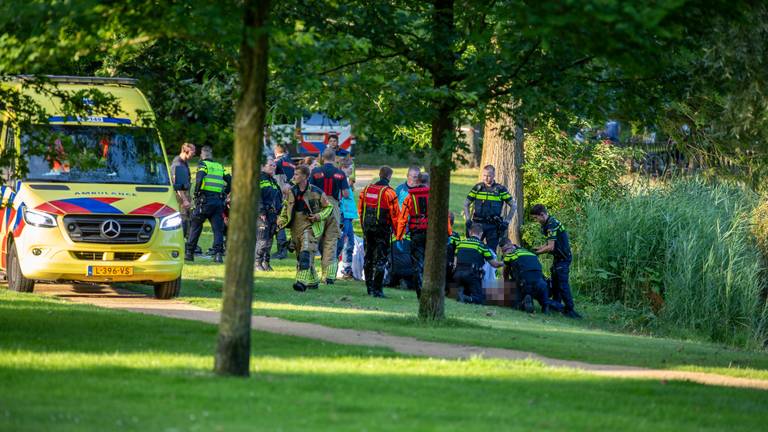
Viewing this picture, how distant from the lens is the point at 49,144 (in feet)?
45.7

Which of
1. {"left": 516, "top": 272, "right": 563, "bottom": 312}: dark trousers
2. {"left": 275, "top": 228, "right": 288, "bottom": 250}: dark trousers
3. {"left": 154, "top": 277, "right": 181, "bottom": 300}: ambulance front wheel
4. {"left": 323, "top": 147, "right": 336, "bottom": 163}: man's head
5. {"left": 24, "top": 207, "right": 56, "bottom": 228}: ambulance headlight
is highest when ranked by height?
{"left": 323, "top": 147, "right": 336, "bottom": 163}: man's head

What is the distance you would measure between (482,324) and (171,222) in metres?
4.32

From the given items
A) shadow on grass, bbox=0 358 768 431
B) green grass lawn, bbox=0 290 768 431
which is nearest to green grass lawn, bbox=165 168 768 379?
green grass lawn, bbox=0 290 768 431

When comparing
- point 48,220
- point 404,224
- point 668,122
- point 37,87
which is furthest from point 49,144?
point 668,122

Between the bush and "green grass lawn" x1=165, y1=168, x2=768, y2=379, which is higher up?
the bush

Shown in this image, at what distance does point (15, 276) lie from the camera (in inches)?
685

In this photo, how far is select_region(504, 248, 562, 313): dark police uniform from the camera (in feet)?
68.6

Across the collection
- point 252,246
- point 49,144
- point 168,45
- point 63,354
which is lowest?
Result: point 63,354

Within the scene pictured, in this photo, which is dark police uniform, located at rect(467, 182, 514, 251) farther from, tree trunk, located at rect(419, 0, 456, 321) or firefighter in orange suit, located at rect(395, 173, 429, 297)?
tree trunk, located at rect(419, 0, 456, 321)

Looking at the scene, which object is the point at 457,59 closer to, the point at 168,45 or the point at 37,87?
the point at 168,45

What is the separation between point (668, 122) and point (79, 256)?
12267 millimetres

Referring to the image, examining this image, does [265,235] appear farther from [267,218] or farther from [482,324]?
[482,324]

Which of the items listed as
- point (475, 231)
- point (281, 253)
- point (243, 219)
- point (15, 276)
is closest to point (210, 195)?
point (281, 253)

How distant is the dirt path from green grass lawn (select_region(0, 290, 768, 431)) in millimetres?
608
